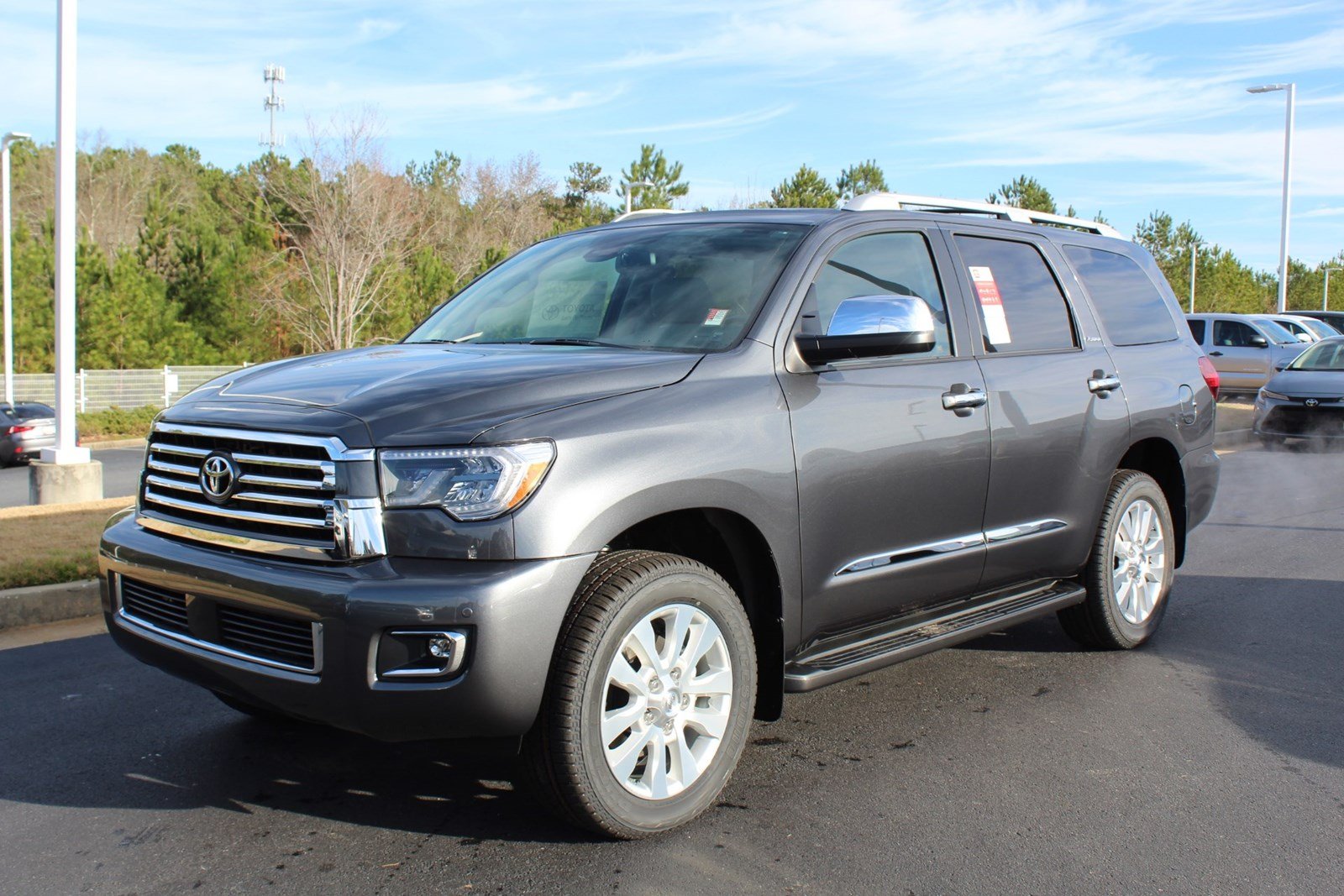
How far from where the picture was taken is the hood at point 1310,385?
51.8ft

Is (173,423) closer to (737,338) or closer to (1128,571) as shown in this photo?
(737,338)

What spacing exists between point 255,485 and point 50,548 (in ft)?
16.1

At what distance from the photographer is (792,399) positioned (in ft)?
13.0

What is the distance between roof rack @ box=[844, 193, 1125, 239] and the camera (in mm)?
4895

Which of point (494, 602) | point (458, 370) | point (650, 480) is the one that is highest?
point (458, 370)

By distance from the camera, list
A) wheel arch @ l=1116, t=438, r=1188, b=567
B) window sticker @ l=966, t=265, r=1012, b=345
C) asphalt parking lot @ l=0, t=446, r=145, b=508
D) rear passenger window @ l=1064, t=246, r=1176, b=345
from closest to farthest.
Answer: window sticker @ l=966, t=265, r=1012, b=345 → rear passenger window @ l=1064, t=246, r=1176, b=345 → wheel arch @ l=1116, t=438, r=1188, b=567 → asphalt parking lot @ l=0, t=446, r=145, b=508

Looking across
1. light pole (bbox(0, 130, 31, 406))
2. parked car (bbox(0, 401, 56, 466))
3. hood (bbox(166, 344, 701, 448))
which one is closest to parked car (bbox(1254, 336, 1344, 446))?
hood (bbox(166, 344, 701, 448))

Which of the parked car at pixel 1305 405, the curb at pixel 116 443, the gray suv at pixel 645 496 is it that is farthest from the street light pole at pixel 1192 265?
the gray suv at pixel 645 496

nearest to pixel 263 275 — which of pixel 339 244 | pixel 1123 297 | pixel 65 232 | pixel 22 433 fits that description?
pixel 339 244

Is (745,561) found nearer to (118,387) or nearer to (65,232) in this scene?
(65,232)

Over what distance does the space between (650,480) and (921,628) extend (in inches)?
59.8

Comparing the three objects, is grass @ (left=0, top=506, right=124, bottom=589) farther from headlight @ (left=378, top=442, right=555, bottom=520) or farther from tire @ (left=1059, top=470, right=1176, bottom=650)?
tire @ (left=1059, top=470, right=1176, bottom=650)

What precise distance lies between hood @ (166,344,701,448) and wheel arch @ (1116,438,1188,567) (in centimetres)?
299

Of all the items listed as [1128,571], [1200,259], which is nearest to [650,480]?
[1128,571]
